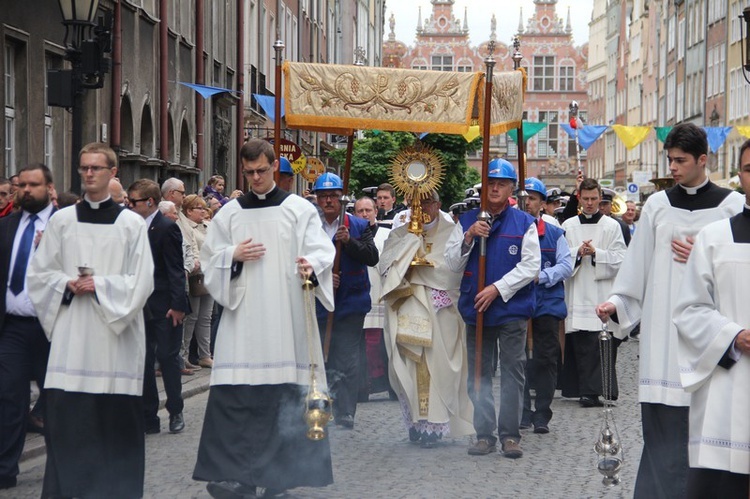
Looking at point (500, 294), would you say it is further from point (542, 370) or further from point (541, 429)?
point (542, 370)

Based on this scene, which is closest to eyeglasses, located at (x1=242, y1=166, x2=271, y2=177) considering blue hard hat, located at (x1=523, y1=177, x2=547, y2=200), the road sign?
blue hard hat, located at (x1=523, y1=177, x2=547, y2=200)

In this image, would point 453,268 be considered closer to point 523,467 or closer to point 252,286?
point 523,467

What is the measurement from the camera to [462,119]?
36.8 feet

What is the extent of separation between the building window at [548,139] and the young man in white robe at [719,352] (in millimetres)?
100544

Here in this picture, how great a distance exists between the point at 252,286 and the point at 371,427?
11.6 ft

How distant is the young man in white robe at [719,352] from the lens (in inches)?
234

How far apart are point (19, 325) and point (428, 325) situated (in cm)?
326

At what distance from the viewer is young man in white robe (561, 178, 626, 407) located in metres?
14.0

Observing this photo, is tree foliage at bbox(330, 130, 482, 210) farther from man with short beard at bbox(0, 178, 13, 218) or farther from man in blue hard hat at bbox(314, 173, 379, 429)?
man with short beard at bbox(0, 178, 13, 218)

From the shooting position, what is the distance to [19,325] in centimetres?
913

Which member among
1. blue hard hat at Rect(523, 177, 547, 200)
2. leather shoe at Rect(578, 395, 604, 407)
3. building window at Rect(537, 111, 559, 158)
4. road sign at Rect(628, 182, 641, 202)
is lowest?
leather shoe at Rect(578, 395, 604, 407)

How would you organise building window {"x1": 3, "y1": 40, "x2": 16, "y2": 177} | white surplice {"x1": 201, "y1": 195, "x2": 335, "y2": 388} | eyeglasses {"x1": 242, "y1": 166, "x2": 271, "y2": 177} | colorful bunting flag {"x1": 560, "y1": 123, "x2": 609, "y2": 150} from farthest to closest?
1. colorful bunting flag {"x1": 560, "y1": 123, "x2": 609, "y2": 150}
2. building window {"x1": 3, "y1": 40, "x2": 16, "y2": 177}
3. eyeglasses {"x1": 242, "y1": 166, "x2": 271, "y2": 177}
4. white surplice {"x1": 201, "y1": 195, "x2": 335, "y2": 388}

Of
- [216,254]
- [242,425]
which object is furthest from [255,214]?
[242,425]

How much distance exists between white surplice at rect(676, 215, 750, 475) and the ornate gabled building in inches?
3871
